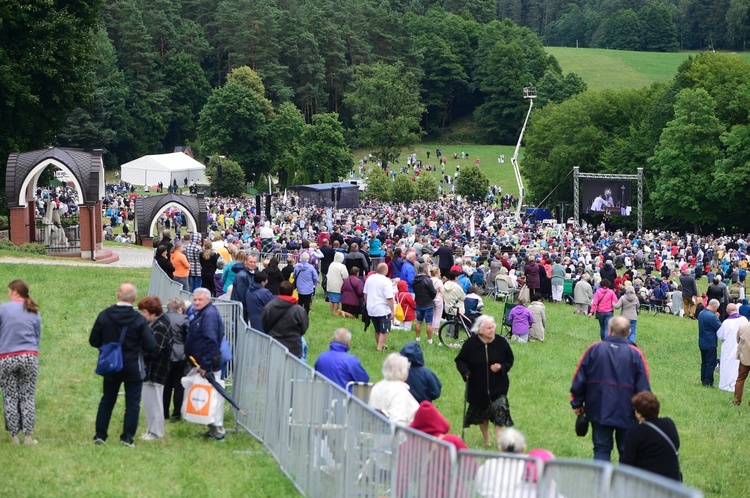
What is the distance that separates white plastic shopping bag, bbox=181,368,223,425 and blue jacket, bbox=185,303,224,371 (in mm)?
189

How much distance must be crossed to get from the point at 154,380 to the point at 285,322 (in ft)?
5.97

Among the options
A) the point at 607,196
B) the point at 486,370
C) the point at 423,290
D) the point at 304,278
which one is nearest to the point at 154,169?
the point at 607,196

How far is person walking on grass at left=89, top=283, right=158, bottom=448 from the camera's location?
9.41m

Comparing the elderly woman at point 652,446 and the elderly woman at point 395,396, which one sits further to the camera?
the elderly woman at point 395,396

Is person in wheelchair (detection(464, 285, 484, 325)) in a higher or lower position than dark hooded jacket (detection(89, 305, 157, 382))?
lower

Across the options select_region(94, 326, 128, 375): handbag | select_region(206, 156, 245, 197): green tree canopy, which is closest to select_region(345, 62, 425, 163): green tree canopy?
select_region(206, 156, 245, 197): green tree canopy

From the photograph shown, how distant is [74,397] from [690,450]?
6957mm

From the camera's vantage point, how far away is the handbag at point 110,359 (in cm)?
930

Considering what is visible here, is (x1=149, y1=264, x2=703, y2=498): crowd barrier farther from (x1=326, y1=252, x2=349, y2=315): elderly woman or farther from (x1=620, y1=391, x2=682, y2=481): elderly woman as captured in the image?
(x1=326, y1=252, x2=349, y2=315): elderly woman

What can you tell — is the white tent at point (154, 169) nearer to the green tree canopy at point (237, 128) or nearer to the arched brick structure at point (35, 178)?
the green tree canopy at point (237, 128)

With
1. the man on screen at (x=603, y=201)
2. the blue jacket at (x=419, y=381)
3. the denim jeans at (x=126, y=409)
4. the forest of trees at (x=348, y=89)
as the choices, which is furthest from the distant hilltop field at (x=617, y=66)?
the denim jeans at (x=126, y=409)

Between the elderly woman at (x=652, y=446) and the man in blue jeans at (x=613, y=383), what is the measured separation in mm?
1410

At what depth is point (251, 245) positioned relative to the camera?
31.6 m

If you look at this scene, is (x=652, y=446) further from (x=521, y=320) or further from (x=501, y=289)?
(x=501, y=289)
